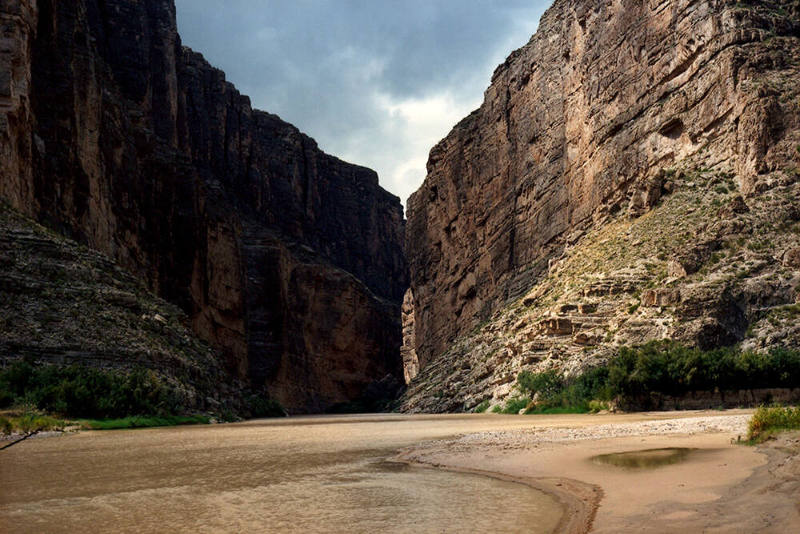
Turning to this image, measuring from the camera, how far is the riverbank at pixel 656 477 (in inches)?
268

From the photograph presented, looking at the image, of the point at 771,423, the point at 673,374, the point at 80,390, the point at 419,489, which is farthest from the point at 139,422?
the point at 771,423

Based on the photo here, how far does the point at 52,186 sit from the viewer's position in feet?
155

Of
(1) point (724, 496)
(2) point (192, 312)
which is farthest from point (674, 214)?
(2) point (192, 312)

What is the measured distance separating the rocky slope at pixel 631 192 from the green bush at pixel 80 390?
24936 mm

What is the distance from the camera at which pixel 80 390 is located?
93.5ft

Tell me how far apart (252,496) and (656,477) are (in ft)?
19.7

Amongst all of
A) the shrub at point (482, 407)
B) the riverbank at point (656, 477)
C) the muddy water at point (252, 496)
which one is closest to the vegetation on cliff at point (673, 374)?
the shrub at point (482, 407)

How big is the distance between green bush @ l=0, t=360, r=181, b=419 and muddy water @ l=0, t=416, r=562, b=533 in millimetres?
12741

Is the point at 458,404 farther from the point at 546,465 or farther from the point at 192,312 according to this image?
the point at 546,465

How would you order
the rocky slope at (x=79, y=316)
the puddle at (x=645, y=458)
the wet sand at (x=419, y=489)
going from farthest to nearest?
the rocky slope at (x=79, y=316), the puddle at (x=645, y=458), the wet sand at (x=419, y=489)

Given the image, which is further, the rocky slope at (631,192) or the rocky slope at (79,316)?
the rocky slope at (631,192)

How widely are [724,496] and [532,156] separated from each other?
67.4 m

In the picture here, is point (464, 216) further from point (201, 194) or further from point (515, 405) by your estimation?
point (515, 405)

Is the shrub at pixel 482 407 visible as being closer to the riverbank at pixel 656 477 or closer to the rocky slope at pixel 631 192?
the rocky slope at pixel 631 192
